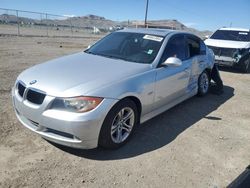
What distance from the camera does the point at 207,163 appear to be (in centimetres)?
377

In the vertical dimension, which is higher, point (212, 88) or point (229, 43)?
point (229, 43)

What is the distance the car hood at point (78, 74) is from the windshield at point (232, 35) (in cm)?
865

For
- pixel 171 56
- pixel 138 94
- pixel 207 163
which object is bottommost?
pixel 207 163

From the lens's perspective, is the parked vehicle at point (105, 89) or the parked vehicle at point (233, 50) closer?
the parked vehicle at point (105, 89)

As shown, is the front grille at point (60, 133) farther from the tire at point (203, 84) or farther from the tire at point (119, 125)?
the tire at point (203, 84)

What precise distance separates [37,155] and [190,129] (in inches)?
104

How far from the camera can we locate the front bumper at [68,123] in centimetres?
328

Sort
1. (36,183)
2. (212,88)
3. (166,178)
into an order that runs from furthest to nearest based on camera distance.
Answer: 1. (212,88)
2. (166,178)
3. (36,183)

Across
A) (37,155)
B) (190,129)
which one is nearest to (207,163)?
(190,129)

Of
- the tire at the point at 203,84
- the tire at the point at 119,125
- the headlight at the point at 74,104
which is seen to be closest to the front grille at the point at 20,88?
the headlight at the point at 74,104

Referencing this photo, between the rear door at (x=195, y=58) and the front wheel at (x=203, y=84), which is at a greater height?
the rear door at (x=195, y=58)

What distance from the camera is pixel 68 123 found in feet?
10.7

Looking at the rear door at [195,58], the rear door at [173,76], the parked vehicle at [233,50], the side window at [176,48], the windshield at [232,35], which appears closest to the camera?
the rear door at [173,76]

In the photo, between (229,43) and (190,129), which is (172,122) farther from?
(229,43)
